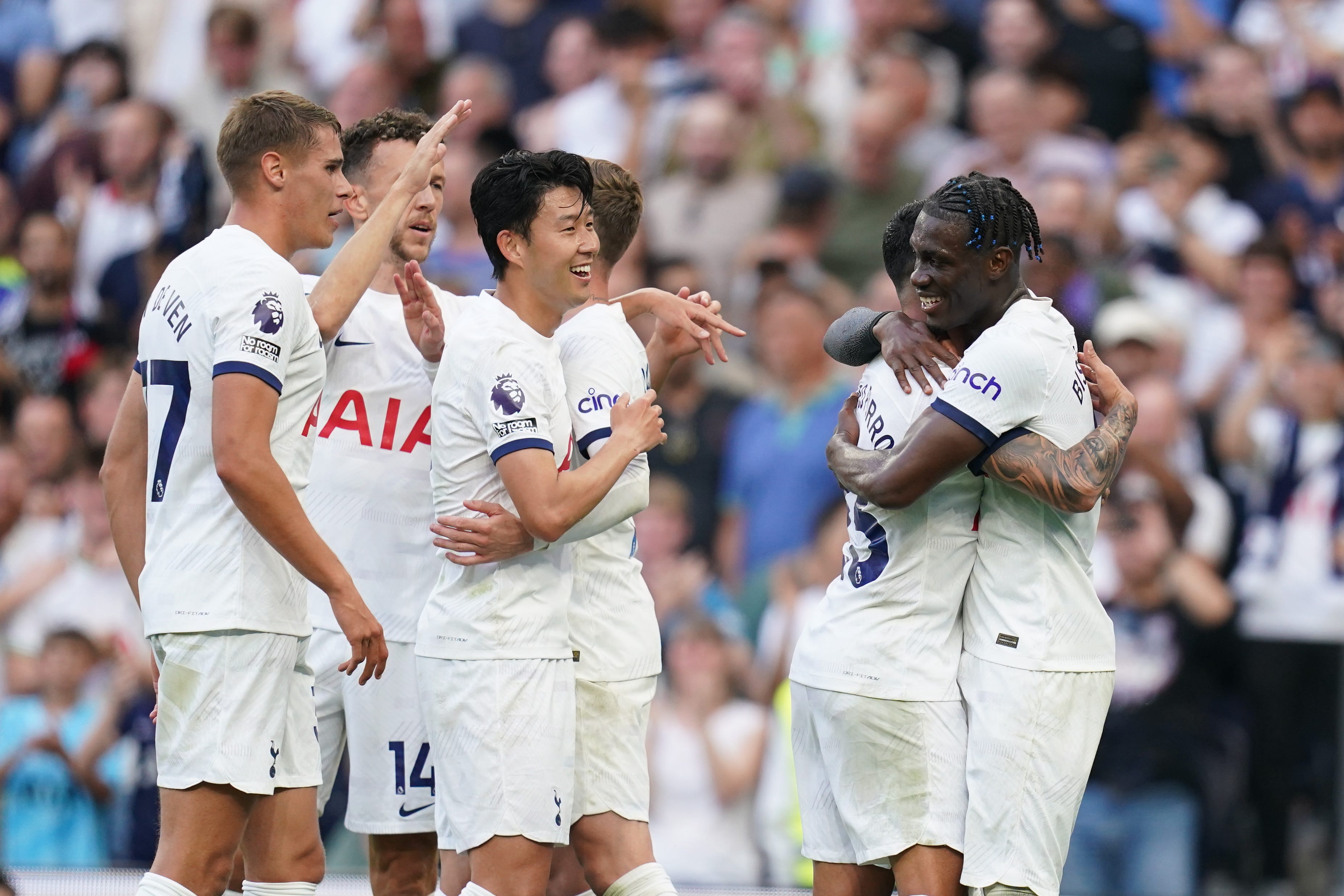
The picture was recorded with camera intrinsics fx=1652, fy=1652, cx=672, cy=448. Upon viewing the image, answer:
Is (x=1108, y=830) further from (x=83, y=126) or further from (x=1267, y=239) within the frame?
(x=83, y=126)

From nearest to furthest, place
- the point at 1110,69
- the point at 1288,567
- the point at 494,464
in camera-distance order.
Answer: the point at 494,464, the point at 1288,567, the point at 1110,69

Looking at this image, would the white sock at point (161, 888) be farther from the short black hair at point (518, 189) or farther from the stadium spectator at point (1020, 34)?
the stadium spectator at point (1020, 34)

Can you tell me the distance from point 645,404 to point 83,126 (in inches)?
345

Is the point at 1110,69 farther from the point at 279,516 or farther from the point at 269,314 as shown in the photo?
the point at 279,516

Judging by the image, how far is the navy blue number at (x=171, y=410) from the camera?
4.47 meters

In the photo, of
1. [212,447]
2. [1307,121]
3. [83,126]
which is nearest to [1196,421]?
[1307,121]

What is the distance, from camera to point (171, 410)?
4.48 m

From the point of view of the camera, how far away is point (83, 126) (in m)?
12.0

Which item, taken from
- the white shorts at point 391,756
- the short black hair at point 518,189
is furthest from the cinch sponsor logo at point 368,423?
the short black hair at point 518,189

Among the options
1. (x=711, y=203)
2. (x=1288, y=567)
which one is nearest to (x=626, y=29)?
(x=711, y=203)

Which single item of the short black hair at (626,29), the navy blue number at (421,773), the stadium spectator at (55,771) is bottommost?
the stadium spectator at (55,771)

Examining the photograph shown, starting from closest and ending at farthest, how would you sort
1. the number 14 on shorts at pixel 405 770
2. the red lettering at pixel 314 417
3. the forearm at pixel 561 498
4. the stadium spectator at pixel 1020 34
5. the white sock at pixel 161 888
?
1. the white sock at pixel 161 888
2. the forearm at pixel 561 498
3. the red lettering at pixel 314 417
4. the number 14 on shorts at pixel 405 770
5. the stadium spectator at pixel 1020 34

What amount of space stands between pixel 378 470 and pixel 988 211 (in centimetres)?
218

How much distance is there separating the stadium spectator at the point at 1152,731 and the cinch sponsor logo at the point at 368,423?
14.5 feet
